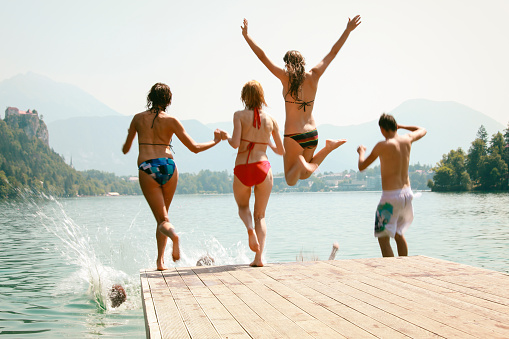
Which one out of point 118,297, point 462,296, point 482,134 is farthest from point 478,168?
point 462,296

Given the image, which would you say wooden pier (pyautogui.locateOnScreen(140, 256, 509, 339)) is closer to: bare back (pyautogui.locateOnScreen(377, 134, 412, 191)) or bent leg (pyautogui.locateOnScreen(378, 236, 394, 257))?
bent leg (pyautogui.locateOnScreen(378, 236, 394, 257))

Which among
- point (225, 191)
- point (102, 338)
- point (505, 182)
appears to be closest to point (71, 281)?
point (102, 338)

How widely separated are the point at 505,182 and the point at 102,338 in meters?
101

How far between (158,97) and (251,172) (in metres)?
1.42

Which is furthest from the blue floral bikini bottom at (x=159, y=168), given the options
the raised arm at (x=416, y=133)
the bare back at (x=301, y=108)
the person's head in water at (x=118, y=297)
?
the person's head in water at (x=118, y=297)

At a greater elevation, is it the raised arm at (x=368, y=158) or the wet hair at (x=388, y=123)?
the wet hair at (x=388, y=123)

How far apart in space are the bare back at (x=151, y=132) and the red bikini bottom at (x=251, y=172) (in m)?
0.89

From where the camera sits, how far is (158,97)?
6.33m

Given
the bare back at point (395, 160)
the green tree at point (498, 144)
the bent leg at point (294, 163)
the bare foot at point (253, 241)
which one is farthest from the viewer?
the green tree at point (498, 144)

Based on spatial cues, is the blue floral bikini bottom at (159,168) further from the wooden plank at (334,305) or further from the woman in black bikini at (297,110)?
the wooden plank at (334,305)

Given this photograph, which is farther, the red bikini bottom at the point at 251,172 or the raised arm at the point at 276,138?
the raised arm at the point at 276,138

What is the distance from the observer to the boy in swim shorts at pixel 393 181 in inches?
289

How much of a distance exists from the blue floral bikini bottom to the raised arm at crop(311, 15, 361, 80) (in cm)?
225

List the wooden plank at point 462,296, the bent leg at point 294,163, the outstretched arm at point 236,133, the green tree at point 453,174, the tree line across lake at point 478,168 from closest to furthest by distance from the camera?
the wooden plank at point 462,296
the outstretched arm at point 236,133
the bent leg at point 294,163
the tree line across lake at point 478,168
the green tree at point 453,174
